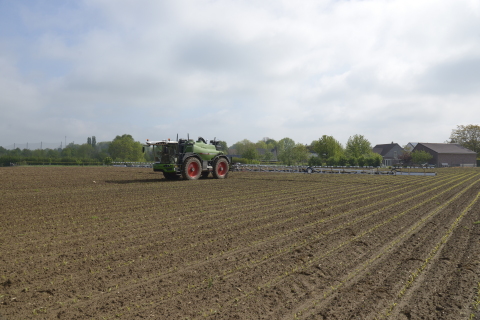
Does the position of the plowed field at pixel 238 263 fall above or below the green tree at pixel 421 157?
below

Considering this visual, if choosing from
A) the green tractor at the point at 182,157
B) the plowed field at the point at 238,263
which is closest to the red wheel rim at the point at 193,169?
the green tractor at the point at 182,157

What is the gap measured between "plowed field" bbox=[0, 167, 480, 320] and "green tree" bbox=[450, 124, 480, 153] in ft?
280

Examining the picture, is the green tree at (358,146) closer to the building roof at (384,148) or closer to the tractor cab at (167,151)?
the building roof at (384,148)

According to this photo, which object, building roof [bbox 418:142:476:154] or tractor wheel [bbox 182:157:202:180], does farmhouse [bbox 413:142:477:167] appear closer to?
building roof [bbox 418:142:476:154]

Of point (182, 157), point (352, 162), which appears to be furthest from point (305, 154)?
point (182, 157)

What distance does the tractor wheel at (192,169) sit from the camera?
1792 centimetres

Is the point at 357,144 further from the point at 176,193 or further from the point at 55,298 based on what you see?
the point at 55,298

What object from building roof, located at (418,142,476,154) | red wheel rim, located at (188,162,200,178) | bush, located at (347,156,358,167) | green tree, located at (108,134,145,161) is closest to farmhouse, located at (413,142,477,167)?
building roof, located at (418,142,476,154)

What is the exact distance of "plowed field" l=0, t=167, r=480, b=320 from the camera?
3.62 m

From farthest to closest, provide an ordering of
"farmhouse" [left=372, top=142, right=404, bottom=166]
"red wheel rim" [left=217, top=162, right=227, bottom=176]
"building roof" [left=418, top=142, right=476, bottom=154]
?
"farmhouse" [left=372, top=142, right=404, bottom=166]
"building roof" [left=418, top=142, right=476, bottom=154]
"red wheel rim" [left=217, top=162, right=227, bottom=176]

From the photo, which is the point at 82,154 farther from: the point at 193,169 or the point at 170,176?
the point at 193,169

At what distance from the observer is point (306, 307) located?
3639 millimetres

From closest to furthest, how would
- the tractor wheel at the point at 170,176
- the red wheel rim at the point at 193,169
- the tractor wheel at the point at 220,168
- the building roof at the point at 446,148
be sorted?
the red wheel rim at the point at 193,169, the tractor wheel at the point at 170,176, the tractor wheel at the point at 220,168, the building roof at the point at 446,148

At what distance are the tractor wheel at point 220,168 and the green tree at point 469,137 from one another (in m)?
80.6
